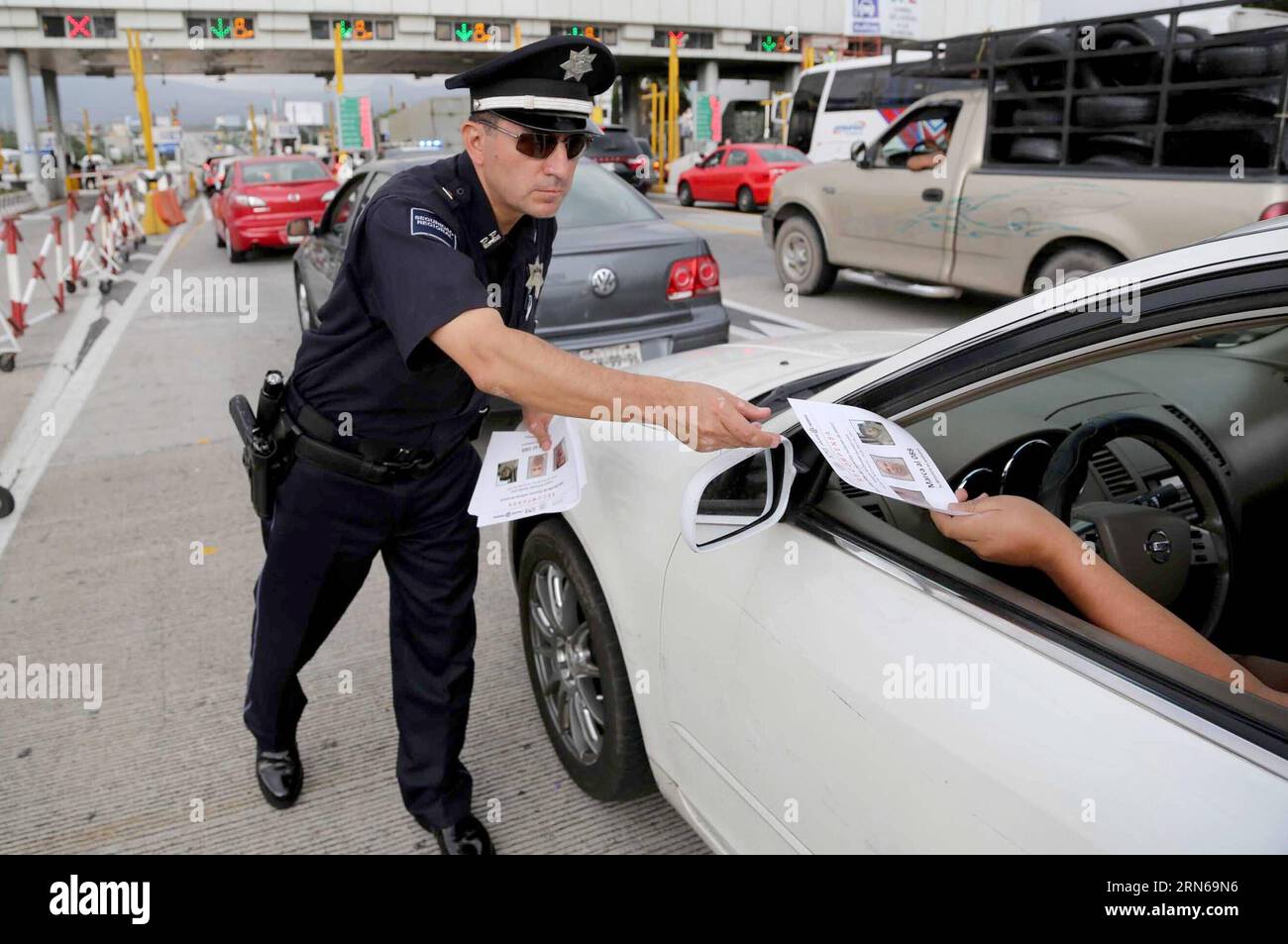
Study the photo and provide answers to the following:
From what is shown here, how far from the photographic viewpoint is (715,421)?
171 centimetres

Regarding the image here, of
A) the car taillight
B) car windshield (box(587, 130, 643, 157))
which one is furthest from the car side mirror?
car windshield (box(587, 130, 643, 157))

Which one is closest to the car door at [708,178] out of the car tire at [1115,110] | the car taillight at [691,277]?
Result: the car tire at [1115,110]

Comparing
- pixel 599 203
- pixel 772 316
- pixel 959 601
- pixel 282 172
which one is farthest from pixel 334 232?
pixel 282 172

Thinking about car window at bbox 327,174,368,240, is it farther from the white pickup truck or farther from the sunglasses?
the sunglasses

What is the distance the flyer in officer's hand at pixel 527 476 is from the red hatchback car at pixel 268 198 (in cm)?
1300

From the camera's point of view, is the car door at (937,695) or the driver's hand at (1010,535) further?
the driver's hand at (1010,535)

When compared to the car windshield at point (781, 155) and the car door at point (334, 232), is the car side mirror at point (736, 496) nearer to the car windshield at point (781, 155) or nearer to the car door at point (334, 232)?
the car door at point (334, 232)

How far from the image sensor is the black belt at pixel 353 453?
229 cm

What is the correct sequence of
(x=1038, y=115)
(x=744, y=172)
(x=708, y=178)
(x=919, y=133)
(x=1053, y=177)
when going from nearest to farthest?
(x=1053, y=177), (x=1038, y=115), (x=919, y=133), (x=744, y=172), (x=708, y=178)

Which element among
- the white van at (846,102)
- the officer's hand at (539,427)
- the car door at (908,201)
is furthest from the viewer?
the white van at (846,102)

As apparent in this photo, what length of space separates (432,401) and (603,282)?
132 inches

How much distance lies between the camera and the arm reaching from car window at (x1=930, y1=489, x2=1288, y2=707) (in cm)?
154

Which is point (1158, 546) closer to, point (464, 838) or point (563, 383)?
point (563, 383)

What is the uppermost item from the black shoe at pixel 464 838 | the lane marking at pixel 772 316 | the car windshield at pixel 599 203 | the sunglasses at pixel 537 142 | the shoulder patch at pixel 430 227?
the sunglasses at pixel 537 142
